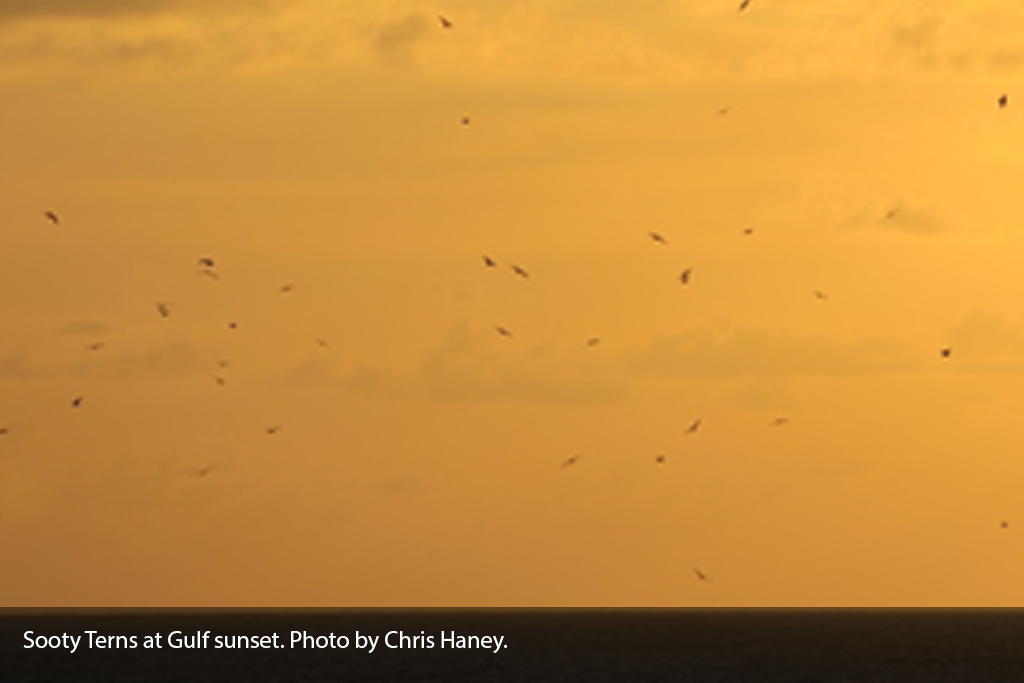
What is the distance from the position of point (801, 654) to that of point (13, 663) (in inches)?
2529

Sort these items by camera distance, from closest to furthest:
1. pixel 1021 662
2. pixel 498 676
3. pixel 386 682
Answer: pixel 386 682
pixel 498 676
pixel 1021 662

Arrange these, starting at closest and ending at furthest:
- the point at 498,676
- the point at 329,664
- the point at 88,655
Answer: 1. the point at 498,676
2. the point at 329,664
3. the point at 88,655

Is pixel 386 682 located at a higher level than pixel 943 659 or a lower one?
lower

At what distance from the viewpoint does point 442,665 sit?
162 metres

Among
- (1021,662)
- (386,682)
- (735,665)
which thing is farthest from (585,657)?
(386,682)

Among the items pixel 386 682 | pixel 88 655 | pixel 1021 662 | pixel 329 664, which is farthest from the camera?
pixel 88 655

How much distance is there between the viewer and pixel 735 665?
6550 inches

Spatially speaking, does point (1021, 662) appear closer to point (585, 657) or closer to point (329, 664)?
point (585, 657)

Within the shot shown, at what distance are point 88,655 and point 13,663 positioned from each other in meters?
25.4

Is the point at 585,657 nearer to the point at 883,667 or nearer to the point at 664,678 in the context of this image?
the point at 883,667

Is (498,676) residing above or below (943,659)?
below

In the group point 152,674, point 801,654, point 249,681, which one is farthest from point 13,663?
point 801,654

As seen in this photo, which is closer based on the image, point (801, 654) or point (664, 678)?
point (664, 678)

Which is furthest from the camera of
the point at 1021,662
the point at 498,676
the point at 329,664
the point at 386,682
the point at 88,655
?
the point at 88,655
